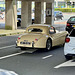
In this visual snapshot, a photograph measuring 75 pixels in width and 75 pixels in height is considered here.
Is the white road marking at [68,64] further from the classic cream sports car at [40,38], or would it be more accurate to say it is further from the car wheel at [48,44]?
the car wheel at [48,44]

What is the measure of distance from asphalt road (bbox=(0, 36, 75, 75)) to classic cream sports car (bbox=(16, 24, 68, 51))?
0.46m

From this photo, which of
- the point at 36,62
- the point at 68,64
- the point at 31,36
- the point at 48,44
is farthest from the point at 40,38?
the point at 68,64

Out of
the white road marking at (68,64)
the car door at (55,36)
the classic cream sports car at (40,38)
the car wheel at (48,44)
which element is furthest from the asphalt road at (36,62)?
the car door at (55,36)

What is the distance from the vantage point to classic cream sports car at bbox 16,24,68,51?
536 inches

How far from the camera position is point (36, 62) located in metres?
11.4

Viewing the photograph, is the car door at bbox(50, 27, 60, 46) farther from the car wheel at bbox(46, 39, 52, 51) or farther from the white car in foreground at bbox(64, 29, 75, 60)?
the white car in foreground at bbox(64, 29, 75, 60)

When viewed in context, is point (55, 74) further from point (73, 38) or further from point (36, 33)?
point (36, 33)

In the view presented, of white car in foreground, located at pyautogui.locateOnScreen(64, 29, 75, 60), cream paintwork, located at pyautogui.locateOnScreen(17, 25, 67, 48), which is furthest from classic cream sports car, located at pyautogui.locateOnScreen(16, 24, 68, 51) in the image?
white car in foreground, located at pyautogui.locateOnScreen(64, 29, 75, 60)

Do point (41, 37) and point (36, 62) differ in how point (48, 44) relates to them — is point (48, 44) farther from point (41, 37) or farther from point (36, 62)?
point (36, 62)

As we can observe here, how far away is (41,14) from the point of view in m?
35.9

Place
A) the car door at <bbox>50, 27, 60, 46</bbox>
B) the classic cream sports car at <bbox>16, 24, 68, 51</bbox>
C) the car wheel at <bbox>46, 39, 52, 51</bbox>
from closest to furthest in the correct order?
the classic cream sports car at <bbox>16, 24, 68, 51</bbox> → the car wheel at <bbox>46, 39, 52, 51</bbox> → the car door at <bbox>50, 27, 60, 46</bbox>

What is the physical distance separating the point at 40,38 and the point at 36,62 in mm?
2553

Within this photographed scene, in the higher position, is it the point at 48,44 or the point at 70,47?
the point at 70,47

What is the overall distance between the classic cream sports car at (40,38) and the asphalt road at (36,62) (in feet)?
1.49
